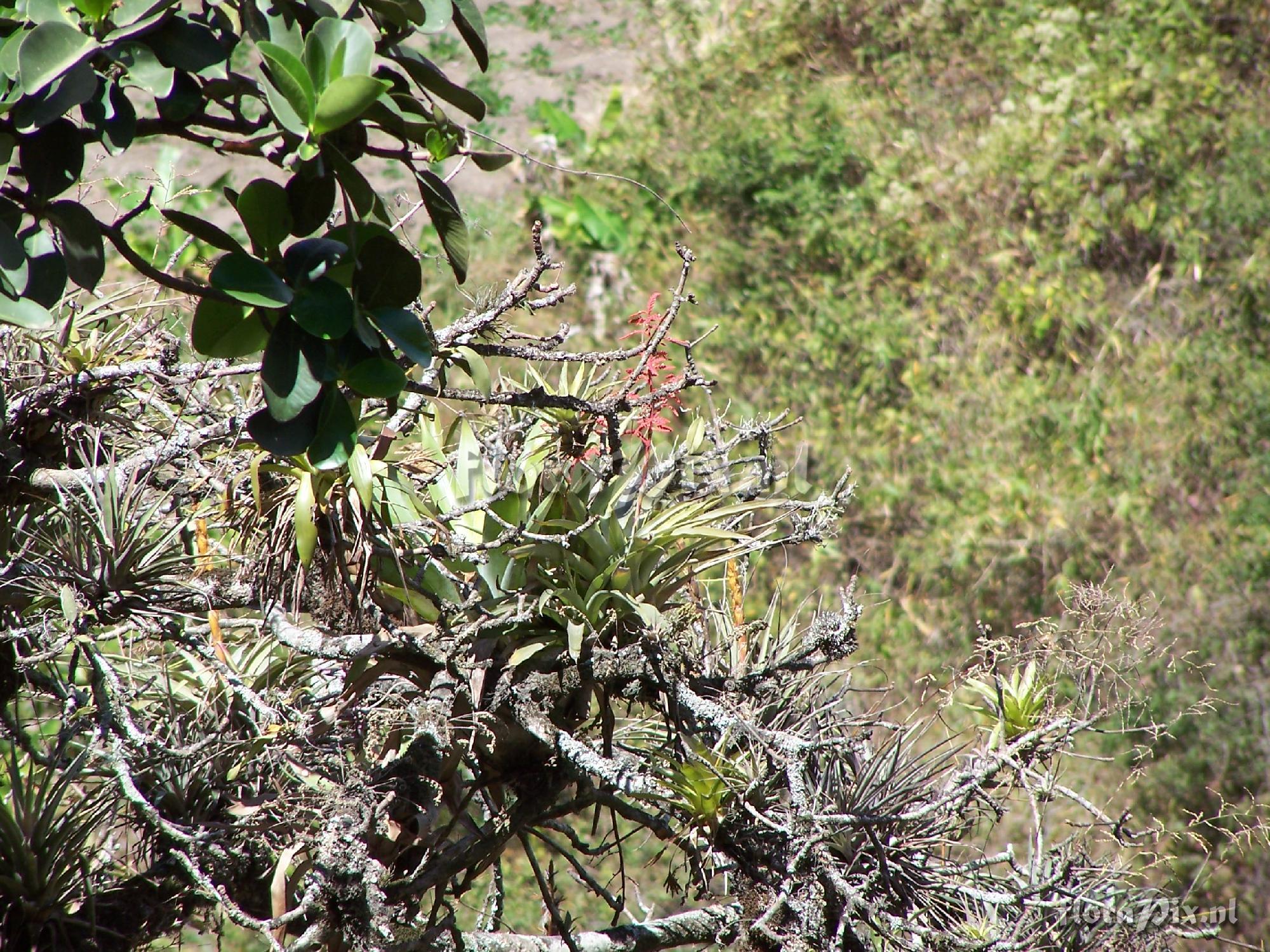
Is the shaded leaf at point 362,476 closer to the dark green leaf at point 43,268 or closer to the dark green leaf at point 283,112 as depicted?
the dark green leaf at point 43,268

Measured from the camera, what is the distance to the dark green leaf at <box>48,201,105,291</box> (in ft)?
4.01

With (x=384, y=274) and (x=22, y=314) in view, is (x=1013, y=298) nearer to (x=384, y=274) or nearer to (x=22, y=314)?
(x=384, y=274)

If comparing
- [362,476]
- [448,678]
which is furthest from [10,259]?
[448,678]

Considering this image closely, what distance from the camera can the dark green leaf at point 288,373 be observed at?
1.13m

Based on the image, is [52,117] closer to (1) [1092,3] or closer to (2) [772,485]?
(2) [772,485]

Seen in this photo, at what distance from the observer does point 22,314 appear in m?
1.16

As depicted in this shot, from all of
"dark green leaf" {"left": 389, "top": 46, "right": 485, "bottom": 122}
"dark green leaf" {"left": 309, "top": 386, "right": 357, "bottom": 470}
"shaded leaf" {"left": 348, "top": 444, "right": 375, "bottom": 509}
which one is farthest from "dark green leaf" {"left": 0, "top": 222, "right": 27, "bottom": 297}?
"shaded leaf" {"left": 348, "top": 444, "right": 375, "bottom": 509}

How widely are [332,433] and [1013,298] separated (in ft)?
21.7

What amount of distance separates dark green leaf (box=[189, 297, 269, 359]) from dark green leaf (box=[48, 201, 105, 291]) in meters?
0.12

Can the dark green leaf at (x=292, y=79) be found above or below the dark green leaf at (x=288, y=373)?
above

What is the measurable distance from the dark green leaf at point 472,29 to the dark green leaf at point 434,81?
0.13 feet

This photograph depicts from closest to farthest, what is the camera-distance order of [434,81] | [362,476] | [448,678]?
[434,81]
[362,476]
[448,678]

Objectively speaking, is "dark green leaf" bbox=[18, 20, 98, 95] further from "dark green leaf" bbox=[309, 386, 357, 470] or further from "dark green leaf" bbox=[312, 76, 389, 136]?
"dark green leaf" bbox=[309, 386, 357, 470]

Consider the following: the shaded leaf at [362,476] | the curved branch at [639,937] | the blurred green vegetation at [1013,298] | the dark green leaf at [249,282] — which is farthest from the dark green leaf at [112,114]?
the blurred green vegetation at [1013,298]
